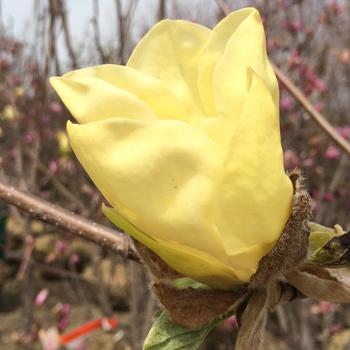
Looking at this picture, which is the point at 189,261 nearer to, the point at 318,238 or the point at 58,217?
the point at 318,238

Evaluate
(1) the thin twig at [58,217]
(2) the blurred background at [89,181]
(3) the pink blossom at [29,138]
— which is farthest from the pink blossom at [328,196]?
(1) the thin twig at [58,217]

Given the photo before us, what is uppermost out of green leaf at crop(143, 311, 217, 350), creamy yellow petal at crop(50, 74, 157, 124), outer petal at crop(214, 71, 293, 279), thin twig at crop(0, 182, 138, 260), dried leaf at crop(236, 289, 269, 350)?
creamy yellow petal at crop(50, 74, 157, 124)

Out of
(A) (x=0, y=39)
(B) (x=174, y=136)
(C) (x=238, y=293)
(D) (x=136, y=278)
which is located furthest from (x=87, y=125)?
(A) (x=0, y=39)

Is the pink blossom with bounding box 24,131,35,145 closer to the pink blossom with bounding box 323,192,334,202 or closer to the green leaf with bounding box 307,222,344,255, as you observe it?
the pink blossom with bounding box 323,192,334,202

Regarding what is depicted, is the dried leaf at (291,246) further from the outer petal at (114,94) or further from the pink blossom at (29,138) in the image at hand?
the pink blossom at (29,138)

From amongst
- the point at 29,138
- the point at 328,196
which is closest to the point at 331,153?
the point at 328,196

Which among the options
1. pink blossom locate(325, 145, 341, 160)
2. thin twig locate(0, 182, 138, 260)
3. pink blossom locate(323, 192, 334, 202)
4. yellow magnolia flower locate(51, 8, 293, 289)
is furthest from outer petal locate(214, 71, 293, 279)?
pink blossom locate(325, 145, 341, 160)
